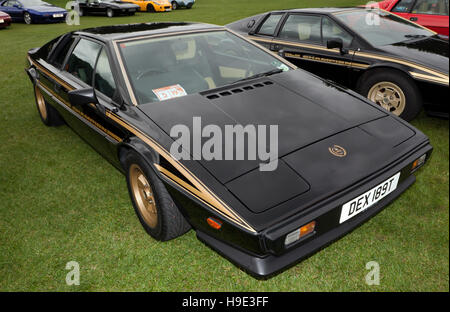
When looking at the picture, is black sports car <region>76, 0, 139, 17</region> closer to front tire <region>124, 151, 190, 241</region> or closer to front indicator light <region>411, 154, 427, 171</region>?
front tire <region>124, 151, 190, 241</region>

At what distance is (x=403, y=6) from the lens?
5688 millimetres

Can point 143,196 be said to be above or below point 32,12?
below

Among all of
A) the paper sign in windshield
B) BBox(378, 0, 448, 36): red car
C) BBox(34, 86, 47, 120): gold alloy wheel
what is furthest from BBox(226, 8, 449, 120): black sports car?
BBox(34, 86, 47, 120): gold alloy wheel

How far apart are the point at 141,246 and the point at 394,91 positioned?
3301mm

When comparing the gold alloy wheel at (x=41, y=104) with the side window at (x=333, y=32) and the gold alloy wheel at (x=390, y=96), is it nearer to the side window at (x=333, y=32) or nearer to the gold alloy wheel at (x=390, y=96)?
the side window at (x=333, y=32)

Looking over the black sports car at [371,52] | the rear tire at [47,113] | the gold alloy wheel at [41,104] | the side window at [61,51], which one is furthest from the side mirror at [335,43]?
the gold alloy wheel at [41,104]

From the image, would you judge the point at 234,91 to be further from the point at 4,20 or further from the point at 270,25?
the point at 4,20

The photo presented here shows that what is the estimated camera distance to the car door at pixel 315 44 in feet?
14.4

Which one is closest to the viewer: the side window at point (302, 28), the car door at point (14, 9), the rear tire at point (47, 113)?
the rear tire at point (47, 113)

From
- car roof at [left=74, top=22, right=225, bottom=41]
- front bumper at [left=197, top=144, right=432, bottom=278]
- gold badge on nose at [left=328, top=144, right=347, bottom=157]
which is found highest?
car roof at [left=74, top=22, right=225, bottom=41]

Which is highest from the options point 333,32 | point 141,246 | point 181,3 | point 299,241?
point 333,32

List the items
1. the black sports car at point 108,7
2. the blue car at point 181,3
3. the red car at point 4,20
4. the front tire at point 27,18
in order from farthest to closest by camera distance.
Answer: the blue car at point 181,3 < the black sports car at point 108,7 < the front tire at point 27,18 < the red car at point 4,20

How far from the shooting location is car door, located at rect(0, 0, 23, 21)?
15.8 m

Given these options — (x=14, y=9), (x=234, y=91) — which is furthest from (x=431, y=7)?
(x=14, y=9)
